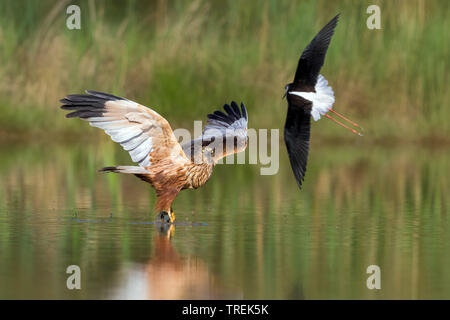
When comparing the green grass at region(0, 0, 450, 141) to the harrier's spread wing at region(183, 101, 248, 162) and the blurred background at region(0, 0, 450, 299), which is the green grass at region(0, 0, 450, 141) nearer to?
the blurred background at region(0, 0, 450, 299)

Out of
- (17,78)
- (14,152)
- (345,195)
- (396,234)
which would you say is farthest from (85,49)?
(396,234)

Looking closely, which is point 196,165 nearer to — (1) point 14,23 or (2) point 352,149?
(2) point 352,149

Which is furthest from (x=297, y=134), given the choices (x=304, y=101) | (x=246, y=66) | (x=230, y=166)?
(x=246, y=66)

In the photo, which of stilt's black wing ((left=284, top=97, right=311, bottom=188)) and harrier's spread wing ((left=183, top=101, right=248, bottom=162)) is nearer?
stilt's black wing ((left=284, top=97, right=311, bottom=188))

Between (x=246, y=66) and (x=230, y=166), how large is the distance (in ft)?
9.56

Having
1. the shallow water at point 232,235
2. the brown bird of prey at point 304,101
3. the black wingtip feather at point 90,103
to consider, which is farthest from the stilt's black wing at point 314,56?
the black wingtip feather at point 90,103

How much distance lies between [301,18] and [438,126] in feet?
10.8

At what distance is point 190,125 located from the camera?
18.9m

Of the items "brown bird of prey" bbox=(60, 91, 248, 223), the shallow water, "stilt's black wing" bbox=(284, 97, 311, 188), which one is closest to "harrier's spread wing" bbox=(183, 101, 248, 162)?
"brown bird of prey" bbox=(60, 91, 248, 223)

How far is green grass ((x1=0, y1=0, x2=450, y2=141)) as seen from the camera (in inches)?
733

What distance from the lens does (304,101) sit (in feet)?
32.3

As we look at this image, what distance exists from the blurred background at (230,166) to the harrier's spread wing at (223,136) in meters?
0.68

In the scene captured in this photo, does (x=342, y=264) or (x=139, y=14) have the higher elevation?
(x=139, y=14)

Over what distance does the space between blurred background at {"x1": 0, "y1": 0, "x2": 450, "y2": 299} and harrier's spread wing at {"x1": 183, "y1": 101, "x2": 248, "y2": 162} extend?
682mm
